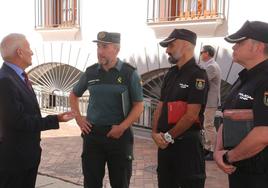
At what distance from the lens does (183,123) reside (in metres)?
3.56

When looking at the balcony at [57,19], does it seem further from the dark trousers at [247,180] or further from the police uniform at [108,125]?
the dark trousers at [247,180]

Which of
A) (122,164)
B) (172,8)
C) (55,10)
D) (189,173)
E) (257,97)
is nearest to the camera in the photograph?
(257,97)

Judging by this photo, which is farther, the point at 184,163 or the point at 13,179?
the point at 184,163

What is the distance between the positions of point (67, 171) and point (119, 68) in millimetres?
2817

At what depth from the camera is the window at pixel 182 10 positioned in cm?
804

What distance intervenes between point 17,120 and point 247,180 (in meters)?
1.72

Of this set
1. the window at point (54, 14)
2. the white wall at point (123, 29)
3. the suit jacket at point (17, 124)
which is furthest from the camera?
the window at point (54, 14)

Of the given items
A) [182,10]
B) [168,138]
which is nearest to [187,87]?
[168,138]

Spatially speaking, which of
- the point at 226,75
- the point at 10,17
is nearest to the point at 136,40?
the point at 226,75

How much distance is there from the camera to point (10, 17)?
41.8ft

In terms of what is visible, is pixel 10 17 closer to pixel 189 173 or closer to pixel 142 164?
pixel 142 164

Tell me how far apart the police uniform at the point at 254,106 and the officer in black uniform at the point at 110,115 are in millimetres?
1316

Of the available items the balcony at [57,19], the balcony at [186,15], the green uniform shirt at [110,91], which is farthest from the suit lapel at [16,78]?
the balcony at [57,19]

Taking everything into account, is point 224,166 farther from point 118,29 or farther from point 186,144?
point 118,29
